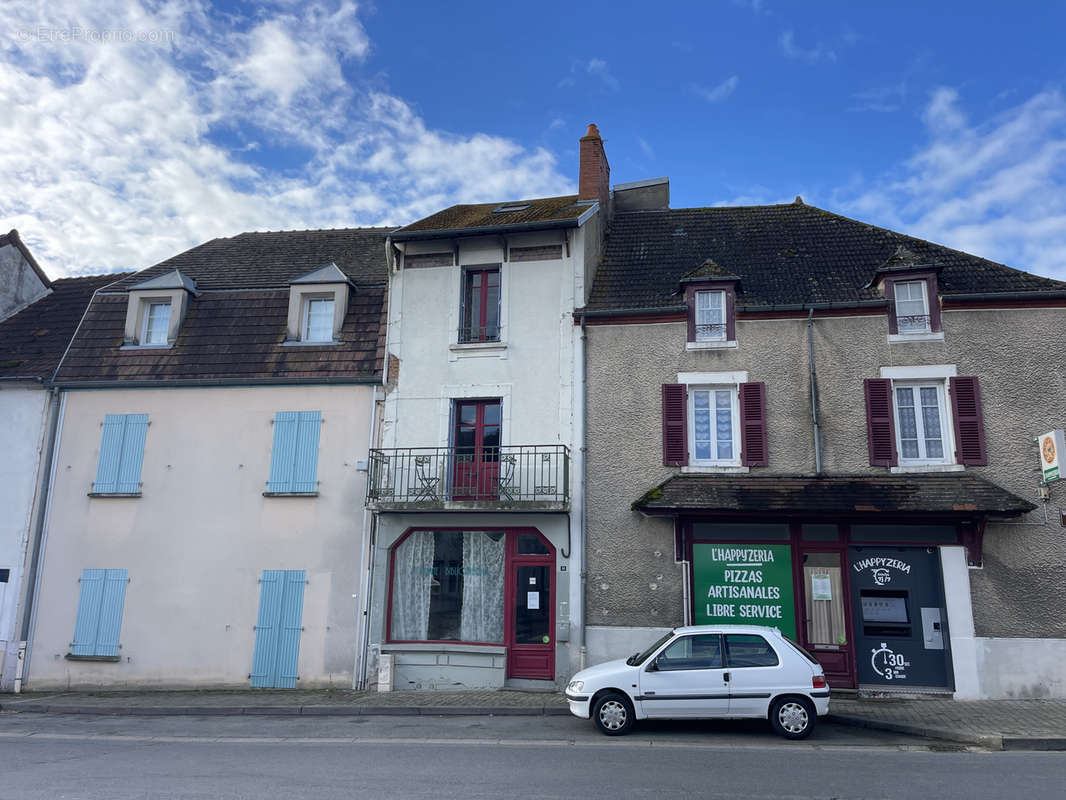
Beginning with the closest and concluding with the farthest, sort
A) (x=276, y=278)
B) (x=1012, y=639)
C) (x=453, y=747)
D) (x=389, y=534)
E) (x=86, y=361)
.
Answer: (x=453, y=747) → (x=1012, y=639) → (x=389, y=534) → (x=86, y=361) → (x=276, y=278)

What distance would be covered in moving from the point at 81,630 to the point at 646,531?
35.0 ft

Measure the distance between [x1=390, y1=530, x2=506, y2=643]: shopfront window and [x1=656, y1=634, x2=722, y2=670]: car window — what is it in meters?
4.33

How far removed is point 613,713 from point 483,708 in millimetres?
2566

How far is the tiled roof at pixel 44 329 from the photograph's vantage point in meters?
15.7

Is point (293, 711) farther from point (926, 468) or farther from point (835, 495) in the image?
point (926, 468)

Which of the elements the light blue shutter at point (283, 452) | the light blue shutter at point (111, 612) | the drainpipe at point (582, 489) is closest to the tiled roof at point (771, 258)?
the drainpipe at point (582, 489)

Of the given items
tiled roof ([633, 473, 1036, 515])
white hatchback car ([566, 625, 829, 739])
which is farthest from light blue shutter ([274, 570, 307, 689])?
tiled roof ([633, 473, 1036, 515])

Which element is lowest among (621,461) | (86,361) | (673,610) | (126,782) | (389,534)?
(126,782)

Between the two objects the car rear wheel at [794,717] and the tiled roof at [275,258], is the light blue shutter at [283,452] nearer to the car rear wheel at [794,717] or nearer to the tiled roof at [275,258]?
the tiled roof at [275,258]

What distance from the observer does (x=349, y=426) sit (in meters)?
14.6

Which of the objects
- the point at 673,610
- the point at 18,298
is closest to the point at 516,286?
the point at 673,610

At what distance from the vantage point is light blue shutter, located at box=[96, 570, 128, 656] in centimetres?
1418

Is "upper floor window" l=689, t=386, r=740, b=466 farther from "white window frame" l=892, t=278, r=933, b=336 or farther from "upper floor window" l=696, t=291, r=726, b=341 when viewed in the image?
"white window frame" l=892, t=278, r=933, b=336

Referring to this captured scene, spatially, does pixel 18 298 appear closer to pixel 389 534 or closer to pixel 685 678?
pixel 389 534
